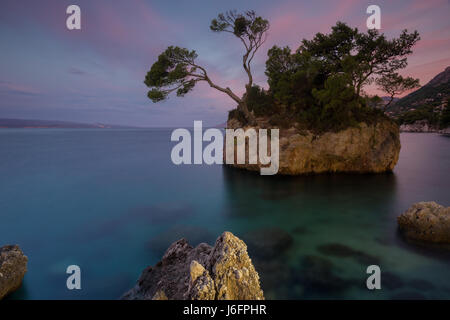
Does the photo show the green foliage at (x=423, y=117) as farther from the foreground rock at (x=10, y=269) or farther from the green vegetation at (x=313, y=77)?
the foreground rock at (x=10, y=269)

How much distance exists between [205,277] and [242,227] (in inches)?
187

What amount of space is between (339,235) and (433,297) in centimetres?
243

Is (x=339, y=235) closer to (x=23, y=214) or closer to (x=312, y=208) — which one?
(x=312, y=208)

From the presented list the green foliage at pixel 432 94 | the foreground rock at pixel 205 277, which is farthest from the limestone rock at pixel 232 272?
the green foliage at pixel 432 94

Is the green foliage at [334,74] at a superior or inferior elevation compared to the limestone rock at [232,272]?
superior

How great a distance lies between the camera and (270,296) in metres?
4.07

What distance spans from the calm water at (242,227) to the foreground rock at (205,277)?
1664 mm

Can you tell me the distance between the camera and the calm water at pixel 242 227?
4535 mm

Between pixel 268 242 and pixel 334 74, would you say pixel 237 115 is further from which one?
pixel 268 242

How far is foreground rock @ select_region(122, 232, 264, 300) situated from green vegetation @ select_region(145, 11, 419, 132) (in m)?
11.3

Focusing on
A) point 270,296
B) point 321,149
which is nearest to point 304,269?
point 270,296

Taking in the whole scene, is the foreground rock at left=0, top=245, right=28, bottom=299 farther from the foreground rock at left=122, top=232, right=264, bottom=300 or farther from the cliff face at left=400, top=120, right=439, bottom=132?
the cliff face at left=400, top=120, right=439, bottom=132

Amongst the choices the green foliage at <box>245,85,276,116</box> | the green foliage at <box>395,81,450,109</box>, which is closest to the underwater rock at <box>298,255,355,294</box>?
the green foliage at <box>245,85,276,116</box>

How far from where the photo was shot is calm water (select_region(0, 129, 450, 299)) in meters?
4.54
